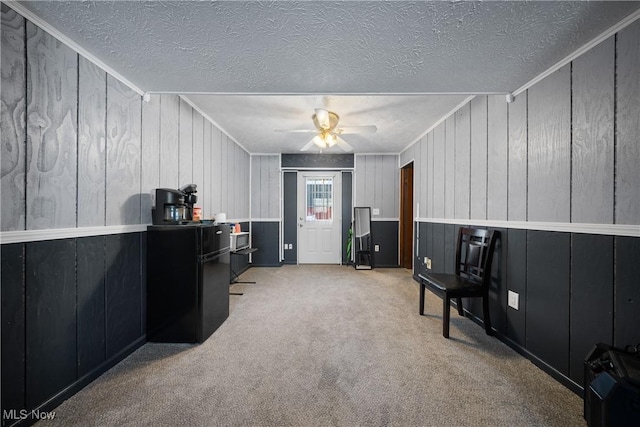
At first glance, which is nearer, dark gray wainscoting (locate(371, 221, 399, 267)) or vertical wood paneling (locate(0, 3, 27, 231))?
vertical wood paneling (locate(0, 3, 27, 231))

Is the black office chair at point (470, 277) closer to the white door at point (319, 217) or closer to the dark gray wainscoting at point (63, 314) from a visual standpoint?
the dark gray wainscoting at point (63, 314)

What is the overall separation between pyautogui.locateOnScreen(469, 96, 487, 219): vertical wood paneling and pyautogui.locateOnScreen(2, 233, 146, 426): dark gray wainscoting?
3185 millimetres

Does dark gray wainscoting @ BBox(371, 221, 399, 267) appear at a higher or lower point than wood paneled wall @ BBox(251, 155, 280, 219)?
lower

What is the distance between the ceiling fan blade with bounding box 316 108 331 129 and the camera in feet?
9.10

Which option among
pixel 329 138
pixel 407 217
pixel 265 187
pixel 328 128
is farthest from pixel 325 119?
pixel 407 217

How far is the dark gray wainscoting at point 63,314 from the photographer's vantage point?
1255mm

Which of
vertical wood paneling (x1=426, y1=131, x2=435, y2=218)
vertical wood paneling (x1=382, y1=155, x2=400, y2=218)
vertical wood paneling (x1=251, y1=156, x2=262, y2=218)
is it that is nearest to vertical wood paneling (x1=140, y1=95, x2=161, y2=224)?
vertical wood paneling (x1=251, y1=156, x2=262, y2=218)

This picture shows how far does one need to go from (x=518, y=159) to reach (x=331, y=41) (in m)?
1.76

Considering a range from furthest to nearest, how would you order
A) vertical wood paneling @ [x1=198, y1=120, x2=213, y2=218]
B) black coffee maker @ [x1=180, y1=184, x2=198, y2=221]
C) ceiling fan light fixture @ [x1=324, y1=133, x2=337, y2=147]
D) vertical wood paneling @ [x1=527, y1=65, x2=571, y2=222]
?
vertical wood paneling @ [x1=198, y1=120, x2=213, y2=218] < ceiling fan light fixture @ [x1=324, y1=133, x2=337, y2=147] < black coffee maker @ [x1=180, y1=184, x2=198, y2=221] < vertical wood paneling @ [x1=527, y1=65, x2=571, y2=222]

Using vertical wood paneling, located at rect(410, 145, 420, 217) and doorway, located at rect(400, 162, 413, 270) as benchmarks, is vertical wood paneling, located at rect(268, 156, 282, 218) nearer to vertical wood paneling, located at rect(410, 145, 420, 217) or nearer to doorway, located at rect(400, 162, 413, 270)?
doorway, located at rect(400, 162, 413, 270)

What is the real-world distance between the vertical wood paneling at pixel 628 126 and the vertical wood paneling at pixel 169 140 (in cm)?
331

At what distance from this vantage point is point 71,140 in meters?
1.55

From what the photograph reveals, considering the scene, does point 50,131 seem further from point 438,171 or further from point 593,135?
point 438,171

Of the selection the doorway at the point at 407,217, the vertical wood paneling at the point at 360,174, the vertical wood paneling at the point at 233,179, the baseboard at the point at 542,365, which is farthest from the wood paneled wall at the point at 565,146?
the vertical wood paneling at the point at 233,179
